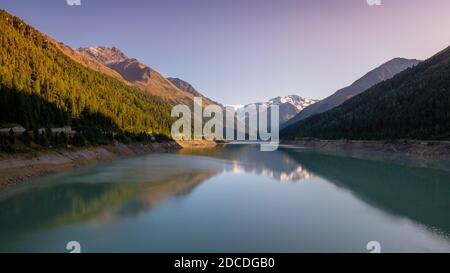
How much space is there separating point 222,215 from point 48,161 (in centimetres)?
4016

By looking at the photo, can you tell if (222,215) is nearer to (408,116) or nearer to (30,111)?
(30,111)

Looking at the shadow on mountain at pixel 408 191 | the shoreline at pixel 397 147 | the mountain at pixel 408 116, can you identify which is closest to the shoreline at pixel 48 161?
the shadow on mountain at pixel 408 191

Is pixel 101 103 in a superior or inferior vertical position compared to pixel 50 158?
superior

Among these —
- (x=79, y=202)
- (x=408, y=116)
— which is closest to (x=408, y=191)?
(x=79, y=202)

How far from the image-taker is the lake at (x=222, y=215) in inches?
844

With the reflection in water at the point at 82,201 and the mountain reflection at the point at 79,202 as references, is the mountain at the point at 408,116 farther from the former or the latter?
the mountain reflection at the point at 79,202

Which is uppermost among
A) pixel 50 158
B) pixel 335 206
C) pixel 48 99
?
pixel 48 99

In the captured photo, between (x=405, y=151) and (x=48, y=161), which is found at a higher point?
(x=405, y=151)

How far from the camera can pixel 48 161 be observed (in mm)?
55469

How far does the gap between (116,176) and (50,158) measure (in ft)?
43.5

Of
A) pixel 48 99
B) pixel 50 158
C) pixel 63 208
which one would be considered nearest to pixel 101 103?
pixel 48 99

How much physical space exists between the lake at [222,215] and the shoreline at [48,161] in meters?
2.31
